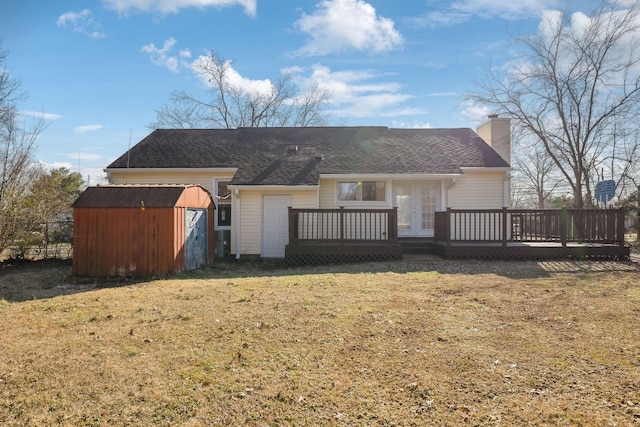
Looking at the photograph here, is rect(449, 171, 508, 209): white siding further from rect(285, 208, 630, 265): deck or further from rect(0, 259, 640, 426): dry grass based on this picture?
rect(0, 259, 640, 426): dry grass

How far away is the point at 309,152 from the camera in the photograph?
1495 centimetres

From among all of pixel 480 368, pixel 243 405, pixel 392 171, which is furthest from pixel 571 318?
pixel 392 171

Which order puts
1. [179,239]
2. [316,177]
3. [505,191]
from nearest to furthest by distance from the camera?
[179,239]
[316,177]
[505,191]

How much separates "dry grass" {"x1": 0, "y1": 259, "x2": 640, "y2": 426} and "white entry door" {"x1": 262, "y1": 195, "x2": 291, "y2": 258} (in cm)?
537

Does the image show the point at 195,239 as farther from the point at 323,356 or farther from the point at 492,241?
the point at 492,241

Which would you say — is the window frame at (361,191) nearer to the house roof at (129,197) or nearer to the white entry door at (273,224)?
the white entry door at (273,224)

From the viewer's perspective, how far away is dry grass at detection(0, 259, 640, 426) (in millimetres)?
2938

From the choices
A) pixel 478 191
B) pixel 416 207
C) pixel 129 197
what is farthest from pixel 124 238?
pixel 478 191

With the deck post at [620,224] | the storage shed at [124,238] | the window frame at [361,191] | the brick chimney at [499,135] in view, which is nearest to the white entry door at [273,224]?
the window frame at [361,191]

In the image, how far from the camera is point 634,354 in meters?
3.99

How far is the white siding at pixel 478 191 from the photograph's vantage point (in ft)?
45.0

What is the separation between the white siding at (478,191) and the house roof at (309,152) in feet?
1.71

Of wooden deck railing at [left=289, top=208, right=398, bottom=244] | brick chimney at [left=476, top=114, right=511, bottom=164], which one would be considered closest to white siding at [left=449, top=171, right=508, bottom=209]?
brick chimney at [left=476, top=114, right=511, bottom=164]

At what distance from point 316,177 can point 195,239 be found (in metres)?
4.42
